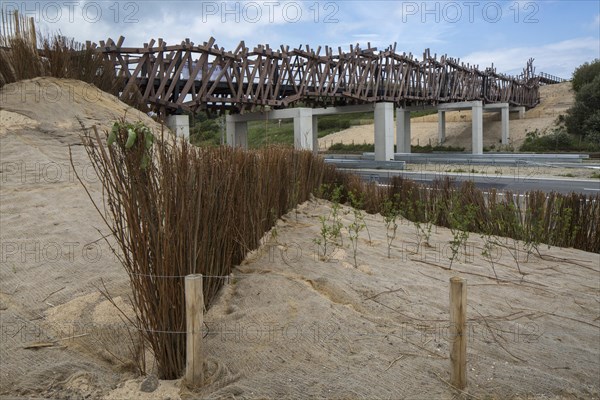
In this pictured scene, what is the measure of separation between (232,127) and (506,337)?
23222 mm

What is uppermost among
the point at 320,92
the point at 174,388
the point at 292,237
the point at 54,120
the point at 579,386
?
the point at 320,92

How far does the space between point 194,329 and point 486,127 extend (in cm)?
5255

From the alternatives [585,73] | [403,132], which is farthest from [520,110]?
[403,132]

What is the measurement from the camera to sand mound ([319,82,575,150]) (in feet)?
158

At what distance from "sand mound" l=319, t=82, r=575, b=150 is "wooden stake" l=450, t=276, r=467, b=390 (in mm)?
44583

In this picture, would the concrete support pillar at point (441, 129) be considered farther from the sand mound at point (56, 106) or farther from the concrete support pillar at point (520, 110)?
the sand mound at point (56, 106)

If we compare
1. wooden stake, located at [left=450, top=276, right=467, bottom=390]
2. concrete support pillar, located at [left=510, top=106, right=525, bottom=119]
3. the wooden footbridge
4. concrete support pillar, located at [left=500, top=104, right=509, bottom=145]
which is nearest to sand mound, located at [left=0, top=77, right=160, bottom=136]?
the wooden footbridge

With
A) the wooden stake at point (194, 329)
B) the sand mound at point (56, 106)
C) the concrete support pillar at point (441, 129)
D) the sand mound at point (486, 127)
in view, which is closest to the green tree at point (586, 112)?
the sand mound at point (486, 127)

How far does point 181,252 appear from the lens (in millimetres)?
3480

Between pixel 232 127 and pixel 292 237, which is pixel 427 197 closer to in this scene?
pixel 292 237

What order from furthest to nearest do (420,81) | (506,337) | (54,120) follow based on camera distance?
1. (420,81)
2. (54,120)
3. (506,337)

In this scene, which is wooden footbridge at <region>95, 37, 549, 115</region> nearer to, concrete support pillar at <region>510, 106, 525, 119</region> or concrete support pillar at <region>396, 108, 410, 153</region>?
concrete support pillar at <region>396, 108, 410, 153</region>

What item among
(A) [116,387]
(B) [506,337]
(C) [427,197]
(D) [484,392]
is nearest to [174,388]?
(A) [116,387]

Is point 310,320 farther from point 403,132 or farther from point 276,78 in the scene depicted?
point 403,132
